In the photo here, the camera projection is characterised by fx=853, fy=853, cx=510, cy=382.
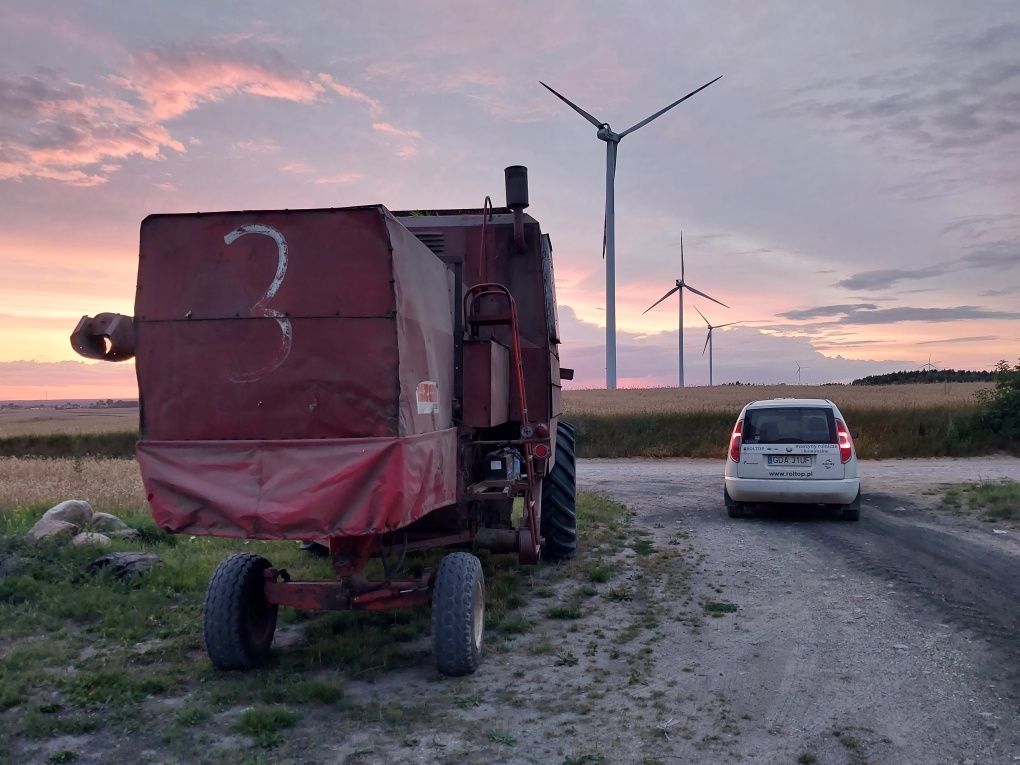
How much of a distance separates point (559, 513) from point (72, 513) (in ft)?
17.8

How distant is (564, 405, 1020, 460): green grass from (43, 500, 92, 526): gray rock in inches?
740

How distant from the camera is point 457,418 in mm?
5719

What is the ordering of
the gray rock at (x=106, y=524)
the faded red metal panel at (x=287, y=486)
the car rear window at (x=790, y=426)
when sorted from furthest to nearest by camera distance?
the car rear window at (x=790, y=426) → the gray rock at (x=106, y=524) → the faded red metal panel at (x=287, y=486)

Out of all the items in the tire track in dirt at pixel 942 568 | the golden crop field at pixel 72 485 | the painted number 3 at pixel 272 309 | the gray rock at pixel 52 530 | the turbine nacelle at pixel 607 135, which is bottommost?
the tire track in dirt at pixel 942 568

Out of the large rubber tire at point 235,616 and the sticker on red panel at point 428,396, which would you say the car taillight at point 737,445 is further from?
the large rubber tire at point 235,616

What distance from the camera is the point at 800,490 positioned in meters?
→ 11.3

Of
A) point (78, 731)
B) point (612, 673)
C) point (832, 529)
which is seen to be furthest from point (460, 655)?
point (832, 529)

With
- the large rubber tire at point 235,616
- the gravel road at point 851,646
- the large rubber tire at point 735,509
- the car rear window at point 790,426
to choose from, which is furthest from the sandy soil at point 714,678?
the large rubber tire at point 735,509

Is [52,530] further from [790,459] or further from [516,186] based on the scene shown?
[790,459]

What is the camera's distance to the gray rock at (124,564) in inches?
297

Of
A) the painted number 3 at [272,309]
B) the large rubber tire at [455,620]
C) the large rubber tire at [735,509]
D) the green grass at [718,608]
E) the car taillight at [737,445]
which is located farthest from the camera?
the large rubber tire at [735,509]

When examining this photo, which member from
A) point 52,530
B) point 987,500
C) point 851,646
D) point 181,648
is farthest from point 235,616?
point 987,500

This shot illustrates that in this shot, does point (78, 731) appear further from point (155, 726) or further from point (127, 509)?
point (127, 509)

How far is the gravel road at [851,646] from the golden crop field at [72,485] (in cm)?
770
